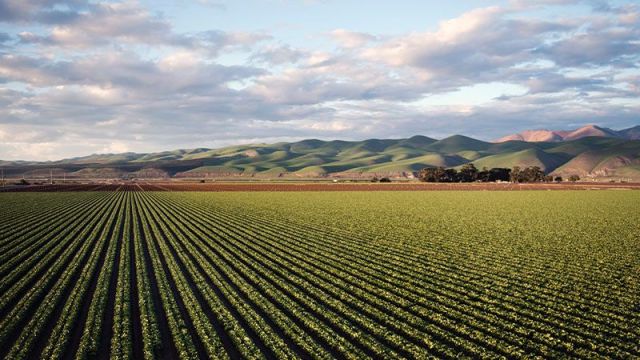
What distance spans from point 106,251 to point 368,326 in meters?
20.8

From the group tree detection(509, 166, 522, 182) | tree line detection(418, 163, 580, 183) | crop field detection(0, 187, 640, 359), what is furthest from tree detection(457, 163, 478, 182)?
crop field detection(0, 187, 640, 359)

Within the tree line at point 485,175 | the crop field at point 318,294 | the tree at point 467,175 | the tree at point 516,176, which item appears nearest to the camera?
the crop field at point 318,294

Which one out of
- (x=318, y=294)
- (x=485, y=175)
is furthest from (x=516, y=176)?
(x=318, y=294)

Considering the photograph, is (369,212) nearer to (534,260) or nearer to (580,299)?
(534,260)

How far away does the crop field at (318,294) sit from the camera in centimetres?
1355

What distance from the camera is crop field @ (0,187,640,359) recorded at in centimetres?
1355

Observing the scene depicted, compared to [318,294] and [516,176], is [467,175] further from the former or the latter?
[318,294]

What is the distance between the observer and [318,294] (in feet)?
60.7

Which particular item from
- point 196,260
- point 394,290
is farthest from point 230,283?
point 394,290

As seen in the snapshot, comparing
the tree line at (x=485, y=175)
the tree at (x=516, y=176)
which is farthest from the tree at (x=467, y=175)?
the tree at (x=516, y=176)

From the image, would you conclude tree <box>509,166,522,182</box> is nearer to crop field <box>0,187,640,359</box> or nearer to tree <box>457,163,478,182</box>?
tree <box>457,163,478,182</box>

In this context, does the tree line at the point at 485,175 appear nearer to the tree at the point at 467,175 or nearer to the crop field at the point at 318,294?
the tree at the point at 467,175

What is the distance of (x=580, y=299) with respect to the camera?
18.0 m

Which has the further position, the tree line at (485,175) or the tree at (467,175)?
the tree at (467,175)
